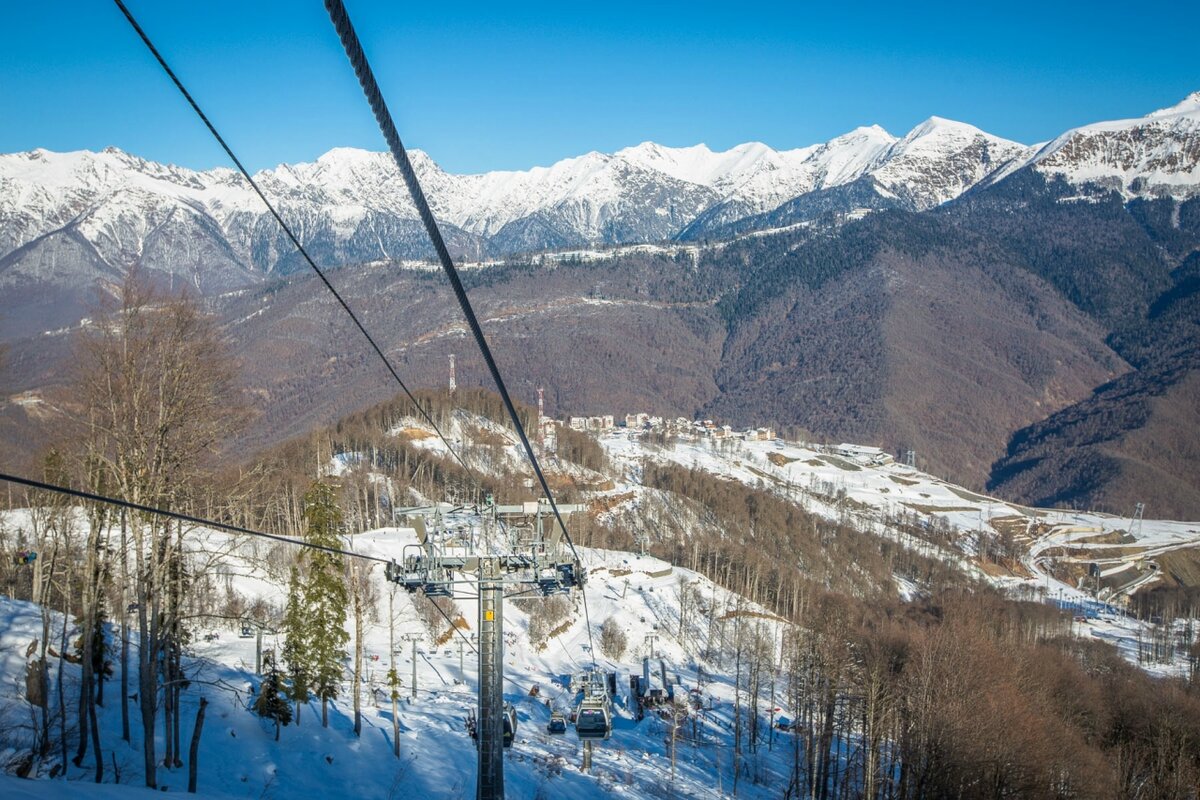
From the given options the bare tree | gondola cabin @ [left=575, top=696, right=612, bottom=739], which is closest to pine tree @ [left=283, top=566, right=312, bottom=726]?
gondola cabin @ [left=575, top=696, right=612, bottom=739]

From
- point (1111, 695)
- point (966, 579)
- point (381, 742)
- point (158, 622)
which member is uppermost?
point (158, 622)

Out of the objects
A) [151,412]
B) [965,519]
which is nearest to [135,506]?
[151,412]

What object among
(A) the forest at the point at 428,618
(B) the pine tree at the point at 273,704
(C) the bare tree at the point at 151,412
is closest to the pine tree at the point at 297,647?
(A) the forest at the point at 428,618

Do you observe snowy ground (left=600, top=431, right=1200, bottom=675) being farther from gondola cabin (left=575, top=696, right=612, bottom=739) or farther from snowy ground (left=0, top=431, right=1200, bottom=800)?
gondola cabin (left=575, top=696, right=612, bottom=739)

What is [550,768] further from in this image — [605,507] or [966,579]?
[966,579]

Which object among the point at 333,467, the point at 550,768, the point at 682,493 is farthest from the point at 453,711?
Result: the point at 682,493

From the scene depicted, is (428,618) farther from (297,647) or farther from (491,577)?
(491,577)

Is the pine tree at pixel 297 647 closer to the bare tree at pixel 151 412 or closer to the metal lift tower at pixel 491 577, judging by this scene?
the bare tree at pixel 151 412

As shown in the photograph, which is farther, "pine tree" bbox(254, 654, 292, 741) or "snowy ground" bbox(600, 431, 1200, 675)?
"snowy ground" bbox(600, 431, 1200, 675)
